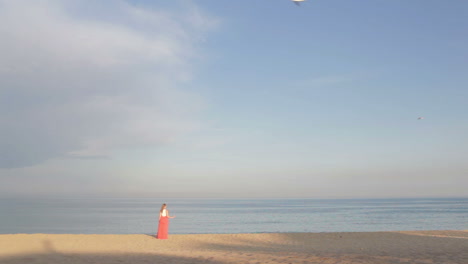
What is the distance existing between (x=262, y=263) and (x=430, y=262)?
4796mm

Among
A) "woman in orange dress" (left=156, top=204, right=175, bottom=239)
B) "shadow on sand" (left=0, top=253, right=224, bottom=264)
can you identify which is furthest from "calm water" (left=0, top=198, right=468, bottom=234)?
"shadow on sand" (left=0, top=253, right=224, bottom=264)

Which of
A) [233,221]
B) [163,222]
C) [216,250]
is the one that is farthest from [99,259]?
[233,221]

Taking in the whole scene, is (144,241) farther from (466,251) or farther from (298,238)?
(466,251)

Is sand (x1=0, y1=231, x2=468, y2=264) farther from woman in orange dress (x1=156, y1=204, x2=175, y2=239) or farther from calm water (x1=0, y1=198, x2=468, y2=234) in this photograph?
calm water (x1=0, y1=198, x2=468, y2=234)

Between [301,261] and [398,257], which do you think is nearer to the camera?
[301,261]

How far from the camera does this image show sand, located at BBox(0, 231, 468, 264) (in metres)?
11.6

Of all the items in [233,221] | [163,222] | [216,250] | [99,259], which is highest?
[163,222]

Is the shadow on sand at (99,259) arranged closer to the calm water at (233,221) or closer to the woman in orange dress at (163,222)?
the woman in orange dress at (163,222)

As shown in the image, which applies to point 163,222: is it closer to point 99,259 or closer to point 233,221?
point 99,259

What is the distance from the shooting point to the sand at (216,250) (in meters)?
11.6

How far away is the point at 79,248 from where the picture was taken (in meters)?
15.2

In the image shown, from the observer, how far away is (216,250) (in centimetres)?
1480

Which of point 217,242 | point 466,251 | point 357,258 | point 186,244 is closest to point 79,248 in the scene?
point 186,244

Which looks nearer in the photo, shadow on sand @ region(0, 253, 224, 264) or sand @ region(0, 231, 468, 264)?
shadow on sand @ region(0, 253, 224, 264)
